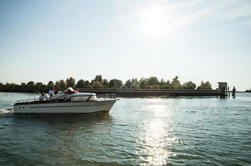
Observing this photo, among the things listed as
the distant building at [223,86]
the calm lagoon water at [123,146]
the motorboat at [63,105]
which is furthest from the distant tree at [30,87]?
the calm lagoon water at [123,146]

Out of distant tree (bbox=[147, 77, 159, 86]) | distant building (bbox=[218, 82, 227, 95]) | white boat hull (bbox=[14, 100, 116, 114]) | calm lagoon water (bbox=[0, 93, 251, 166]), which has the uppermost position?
distant tree (bbox=[147, 77, 159, 86])

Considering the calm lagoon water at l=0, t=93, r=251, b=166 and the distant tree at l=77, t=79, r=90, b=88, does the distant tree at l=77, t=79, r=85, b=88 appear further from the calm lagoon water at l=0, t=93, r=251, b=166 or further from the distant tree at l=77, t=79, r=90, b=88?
the calm lagoon water at l=0, t=93, r=251, b=166

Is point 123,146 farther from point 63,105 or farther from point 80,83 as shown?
point 80,83

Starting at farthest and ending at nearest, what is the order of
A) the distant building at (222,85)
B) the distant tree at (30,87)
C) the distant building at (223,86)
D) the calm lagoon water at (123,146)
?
1. the distant tree at (30,87)
2. the distant building at (222,85)
3. the distant building at (223,86)
4. the calm lagoon water at (123,146)

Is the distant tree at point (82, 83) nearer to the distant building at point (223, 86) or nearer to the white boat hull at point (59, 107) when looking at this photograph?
the distant building at point (223, 86)

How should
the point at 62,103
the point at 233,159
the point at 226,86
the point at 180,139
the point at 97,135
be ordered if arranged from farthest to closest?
the point at 226,86, the point at 62,103, the point at 97,135, the point at 180,139, the point at 233,159

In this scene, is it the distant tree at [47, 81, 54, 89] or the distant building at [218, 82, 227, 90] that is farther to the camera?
the distant tree at [47, 81, 54, 89]

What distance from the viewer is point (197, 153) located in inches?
365

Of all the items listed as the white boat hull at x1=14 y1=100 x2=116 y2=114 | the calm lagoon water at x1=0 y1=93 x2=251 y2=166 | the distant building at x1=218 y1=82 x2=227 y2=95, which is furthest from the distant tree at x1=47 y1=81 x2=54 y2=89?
the calm lagoon water at x1=0 y1=93 x2=251 y2=166

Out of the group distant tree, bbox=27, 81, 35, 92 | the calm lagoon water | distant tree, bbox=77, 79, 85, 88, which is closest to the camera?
the calm lagoon water

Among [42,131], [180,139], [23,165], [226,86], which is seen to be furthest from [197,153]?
[226,86]

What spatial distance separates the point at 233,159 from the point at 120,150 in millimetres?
5229

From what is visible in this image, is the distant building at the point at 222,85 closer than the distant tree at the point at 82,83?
Yes

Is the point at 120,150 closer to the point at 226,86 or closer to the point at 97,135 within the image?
the point at 97,135
